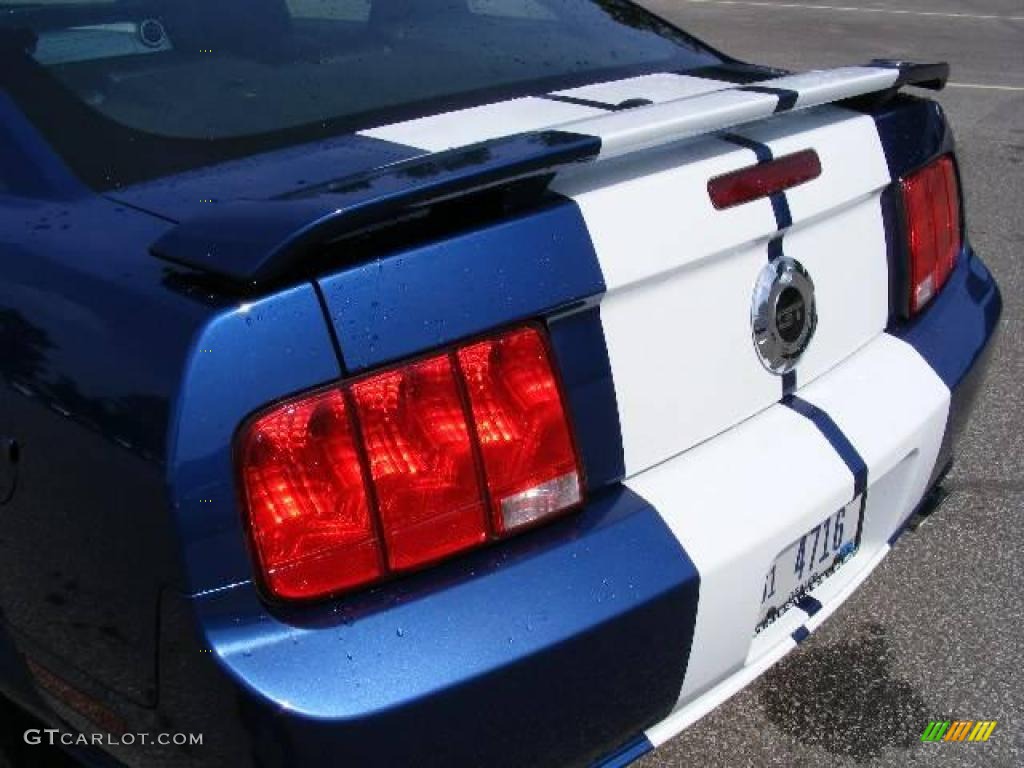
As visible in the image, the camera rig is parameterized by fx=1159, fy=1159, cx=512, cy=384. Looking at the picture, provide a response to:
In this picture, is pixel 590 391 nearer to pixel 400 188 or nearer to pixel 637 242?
pixel 637 242

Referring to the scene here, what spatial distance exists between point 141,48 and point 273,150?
485 millimetres

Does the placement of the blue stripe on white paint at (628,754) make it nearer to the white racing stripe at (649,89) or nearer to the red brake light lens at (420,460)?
the red brake light lens at (420,460)

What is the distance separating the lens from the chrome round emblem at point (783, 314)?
5.74 ft

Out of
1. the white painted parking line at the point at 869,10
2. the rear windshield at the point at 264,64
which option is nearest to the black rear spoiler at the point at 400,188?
the rear windshield at the point at 264,64

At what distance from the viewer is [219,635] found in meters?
1.30

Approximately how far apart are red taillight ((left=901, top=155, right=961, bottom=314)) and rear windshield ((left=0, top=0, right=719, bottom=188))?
1.68 feet

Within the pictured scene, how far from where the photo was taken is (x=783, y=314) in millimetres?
1798

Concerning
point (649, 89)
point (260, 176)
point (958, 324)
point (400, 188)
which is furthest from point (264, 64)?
point (958, 324)

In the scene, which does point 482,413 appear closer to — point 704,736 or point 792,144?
point 792,144

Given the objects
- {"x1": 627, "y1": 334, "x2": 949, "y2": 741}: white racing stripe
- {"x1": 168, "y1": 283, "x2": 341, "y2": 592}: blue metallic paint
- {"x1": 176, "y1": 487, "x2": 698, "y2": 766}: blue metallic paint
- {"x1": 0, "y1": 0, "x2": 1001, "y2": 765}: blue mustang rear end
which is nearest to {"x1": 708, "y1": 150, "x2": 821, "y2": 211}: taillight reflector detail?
{"x1": 0, "y1": 0, "x2": 1001, "y2": 765}: blue mustang rear end

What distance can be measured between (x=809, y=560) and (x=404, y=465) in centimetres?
76

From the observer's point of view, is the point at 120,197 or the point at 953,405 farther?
the point at 953,405

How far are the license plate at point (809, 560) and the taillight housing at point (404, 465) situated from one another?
1.41ft

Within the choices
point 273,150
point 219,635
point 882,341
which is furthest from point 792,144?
point 219,635
